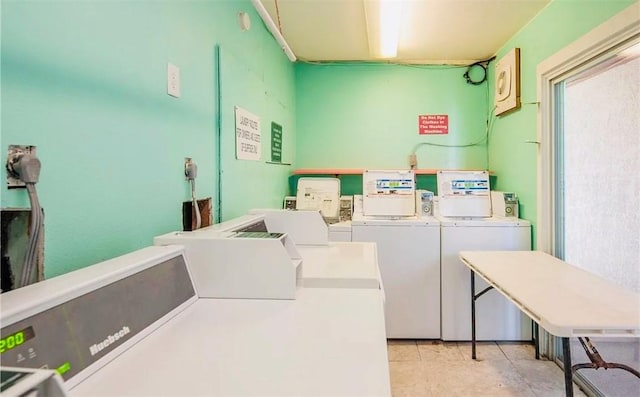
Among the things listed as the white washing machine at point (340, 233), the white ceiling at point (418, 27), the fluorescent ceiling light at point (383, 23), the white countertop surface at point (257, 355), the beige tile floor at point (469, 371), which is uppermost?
the white ceiling at point (418, 27)

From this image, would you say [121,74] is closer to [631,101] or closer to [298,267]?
[298,267]

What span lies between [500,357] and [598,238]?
1072mm

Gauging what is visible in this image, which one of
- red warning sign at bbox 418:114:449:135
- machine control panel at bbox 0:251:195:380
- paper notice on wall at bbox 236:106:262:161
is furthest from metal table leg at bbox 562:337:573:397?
red warning sign at bbox 418:114:449:135

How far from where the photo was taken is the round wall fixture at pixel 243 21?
85.7 inches

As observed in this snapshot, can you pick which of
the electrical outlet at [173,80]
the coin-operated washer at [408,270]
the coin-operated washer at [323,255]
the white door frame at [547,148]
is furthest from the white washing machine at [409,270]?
the electrical outlet at [173,80]

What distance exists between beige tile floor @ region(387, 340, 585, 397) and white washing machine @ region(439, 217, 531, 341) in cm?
10

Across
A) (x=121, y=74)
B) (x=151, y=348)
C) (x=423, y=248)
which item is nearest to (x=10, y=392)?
(x=151, y=348)

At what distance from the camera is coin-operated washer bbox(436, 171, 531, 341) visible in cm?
283

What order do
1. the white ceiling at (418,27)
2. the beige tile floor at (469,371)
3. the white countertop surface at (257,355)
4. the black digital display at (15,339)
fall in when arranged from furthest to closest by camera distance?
the white ceiling at (418,27)
the beige tile floor at (469,371)
the white countertop surface at (257,355)
the black digital display at (15,339)

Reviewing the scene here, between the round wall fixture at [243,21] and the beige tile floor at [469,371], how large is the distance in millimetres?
2406

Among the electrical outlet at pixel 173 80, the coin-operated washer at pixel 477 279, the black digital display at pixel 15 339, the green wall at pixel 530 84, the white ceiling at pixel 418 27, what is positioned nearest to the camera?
the black digital display at pixel 15 339

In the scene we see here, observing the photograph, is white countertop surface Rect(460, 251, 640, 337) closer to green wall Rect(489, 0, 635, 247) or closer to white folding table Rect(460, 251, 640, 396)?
white folding table Rect(460, 251, 640, 396)

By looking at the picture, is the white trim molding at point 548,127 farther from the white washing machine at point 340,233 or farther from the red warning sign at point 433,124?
the white washing machine at point 340,233

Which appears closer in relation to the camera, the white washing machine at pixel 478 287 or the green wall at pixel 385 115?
the white washing machine at pixel 478 287
